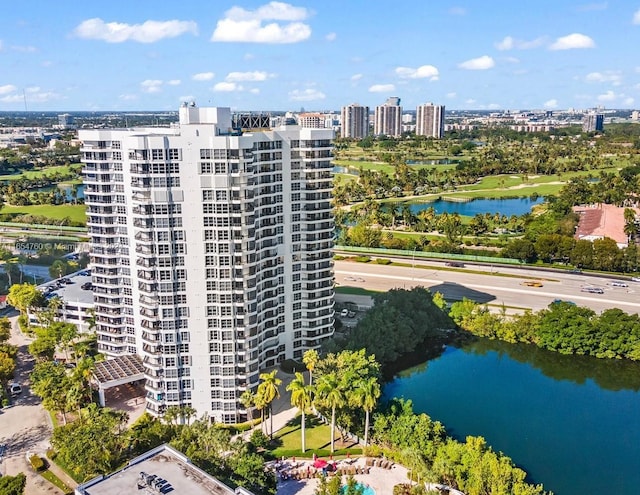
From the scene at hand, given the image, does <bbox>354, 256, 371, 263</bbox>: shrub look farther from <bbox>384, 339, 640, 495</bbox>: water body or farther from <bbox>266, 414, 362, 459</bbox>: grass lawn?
<bbox>266, 414, 362, 459</bbox>: grass lawn

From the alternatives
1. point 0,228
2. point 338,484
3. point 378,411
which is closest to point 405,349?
point 378,411

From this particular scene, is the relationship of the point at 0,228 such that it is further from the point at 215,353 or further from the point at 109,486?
the point at 109,486

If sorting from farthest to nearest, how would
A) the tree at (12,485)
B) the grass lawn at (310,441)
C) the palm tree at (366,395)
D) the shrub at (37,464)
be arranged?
1. the grass lawn at (310,441)
2. the palm tree at (366,395)
3. the shrub at (37,464)
4. the tree at (12,485)

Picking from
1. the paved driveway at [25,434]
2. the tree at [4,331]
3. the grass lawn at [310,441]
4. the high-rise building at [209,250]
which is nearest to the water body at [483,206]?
the high-rise building at [209,250]

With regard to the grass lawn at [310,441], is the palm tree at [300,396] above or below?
above

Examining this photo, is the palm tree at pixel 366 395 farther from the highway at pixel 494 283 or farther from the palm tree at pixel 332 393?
the highway at pixel 494 283

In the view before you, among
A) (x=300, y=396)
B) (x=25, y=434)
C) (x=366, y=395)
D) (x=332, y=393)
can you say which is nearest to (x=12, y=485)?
(x=25, y=434)

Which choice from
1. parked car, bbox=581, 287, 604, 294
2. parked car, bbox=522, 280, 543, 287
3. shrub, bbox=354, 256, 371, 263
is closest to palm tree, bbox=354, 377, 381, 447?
parked car, bbox=522, 280, 543, 287
